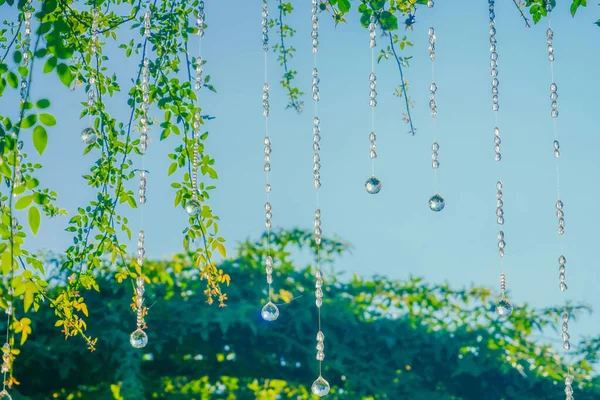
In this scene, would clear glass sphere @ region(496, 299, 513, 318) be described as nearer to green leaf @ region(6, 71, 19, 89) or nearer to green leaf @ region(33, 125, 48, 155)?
green leaf @ region(33, 125, 48, 155)

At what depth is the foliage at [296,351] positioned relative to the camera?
4.38 m

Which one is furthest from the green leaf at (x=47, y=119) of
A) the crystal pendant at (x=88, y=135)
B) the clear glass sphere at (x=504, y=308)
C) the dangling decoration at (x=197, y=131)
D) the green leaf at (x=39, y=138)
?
the clear glass sphere at (x=504, y=308)

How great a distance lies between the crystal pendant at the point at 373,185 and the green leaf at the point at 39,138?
1.09m

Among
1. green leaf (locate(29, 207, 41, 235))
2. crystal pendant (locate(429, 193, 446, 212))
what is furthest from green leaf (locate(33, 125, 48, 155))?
crystal pendant (locate(429, 193, 446, 212))

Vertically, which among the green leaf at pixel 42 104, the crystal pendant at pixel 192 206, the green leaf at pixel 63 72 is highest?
the green leaf at pixel 63 72

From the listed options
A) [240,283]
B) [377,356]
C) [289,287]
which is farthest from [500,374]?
[240,283]

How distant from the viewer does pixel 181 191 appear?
2.62 meters

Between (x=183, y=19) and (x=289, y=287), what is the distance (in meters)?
2.35

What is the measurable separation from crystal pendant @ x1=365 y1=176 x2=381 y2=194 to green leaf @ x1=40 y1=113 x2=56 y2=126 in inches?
42.4

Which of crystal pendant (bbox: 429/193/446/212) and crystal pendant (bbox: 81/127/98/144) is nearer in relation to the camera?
crystal pendant (bbox: 81/127/98/144)

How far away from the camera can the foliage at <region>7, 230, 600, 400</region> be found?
4375 mm

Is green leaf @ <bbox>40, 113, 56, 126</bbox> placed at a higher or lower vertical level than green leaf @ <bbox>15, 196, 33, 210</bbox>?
higher

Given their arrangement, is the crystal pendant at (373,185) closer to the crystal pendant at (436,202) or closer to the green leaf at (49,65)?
the crystal pendant at (436,202)

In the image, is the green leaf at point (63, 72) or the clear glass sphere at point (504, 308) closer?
the green leaf at point (63, 72)
